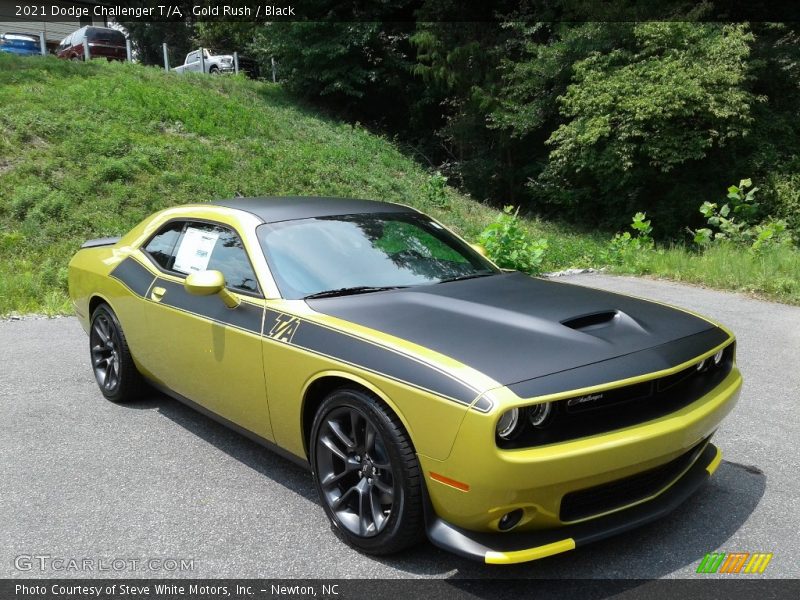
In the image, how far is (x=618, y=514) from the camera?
2.78 metres

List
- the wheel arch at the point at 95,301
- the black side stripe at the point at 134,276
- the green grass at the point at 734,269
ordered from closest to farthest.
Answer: the black side stripe at the point at 134,276 < the wheel arch at the point at 95,301 < the green grass at the point at 734,269

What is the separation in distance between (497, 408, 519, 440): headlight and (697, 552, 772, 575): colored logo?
1034 millimetres

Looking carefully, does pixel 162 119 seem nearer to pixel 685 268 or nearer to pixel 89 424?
pixel 685 268

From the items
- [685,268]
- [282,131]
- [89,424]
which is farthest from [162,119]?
[89,424]

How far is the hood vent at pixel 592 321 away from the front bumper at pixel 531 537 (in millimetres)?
772

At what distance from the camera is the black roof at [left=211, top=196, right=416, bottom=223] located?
13.2ft

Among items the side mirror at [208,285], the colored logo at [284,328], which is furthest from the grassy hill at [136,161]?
the colored logo at [284,328]

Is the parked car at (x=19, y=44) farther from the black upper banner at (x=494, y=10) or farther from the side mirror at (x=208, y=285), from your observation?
the side mirror at (x=208, y=285)

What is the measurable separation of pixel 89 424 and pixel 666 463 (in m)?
3.57

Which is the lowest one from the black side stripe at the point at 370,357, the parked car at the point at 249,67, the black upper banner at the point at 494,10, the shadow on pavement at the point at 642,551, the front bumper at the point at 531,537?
the shadow on pavement at the point at 642,551

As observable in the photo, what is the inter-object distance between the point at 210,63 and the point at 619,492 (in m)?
27.9

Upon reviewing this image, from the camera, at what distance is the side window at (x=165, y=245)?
447 centimetres

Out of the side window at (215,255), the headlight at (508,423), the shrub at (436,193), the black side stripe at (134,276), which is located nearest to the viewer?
the headlight at (508,423)

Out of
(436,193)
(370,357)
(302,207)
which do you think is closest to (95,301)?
A: (302,207)
